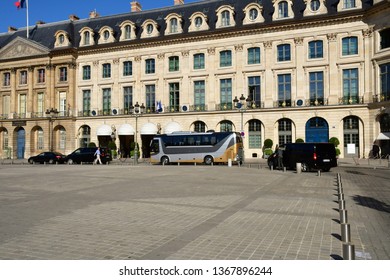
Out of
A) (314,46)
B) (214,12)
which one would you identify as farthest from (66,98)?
(314,46)

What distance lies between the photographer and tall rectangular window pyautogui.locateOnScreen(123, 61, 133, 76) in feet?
152

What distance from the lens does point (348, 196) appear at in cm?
1223

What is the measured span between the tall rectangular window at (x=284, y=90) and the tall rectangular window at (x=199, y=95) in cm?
869

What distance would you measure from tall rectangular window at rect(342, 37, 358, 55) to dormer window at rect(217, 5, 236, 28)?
12.4 metres

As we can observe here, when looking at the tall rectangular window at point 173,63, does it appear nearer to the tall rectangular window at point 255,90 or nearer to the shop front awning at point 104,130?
the tall rectangular window at point 255,90

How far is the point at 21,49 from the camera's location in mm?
50031

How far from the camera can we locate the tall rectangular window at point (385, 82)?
112 feet

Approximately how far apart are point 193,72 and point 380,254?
38.6 m

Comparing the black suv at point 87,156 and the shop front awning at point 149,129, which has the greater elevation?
the shop front awning at point 149,129

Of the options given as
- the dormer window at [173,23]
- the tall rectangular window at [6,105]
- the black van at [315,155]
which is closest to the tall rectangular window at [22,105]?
the tall rectangular window at [6,105]

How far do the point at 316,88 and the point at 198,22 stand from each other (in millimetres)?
15604

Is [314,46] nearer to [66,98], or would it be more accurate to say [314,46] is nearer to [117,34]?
[117,34]

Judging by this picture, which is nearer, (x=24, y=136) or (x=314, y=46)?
(x=314, y=46)

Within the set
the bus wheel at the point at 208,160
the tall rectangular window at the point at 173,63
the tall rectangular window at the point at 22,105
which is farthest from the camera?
the tall rectangular window at the point at 22,105
